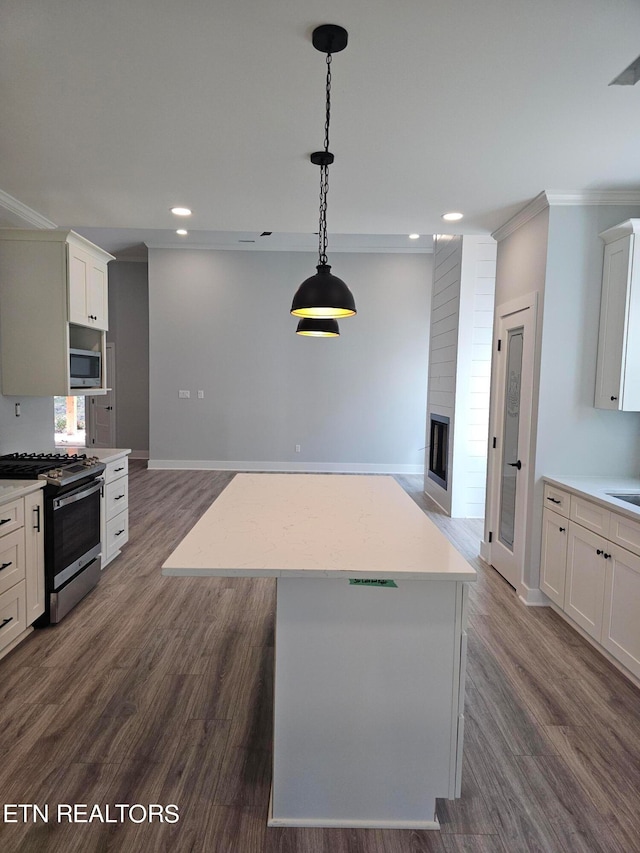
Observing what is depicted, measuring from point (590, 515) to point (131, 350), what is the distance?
25.4 feet

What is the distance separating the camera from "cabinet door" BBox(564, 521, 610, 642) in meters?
2.68

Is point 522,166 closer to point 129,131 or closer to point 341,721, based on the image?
point 129,131

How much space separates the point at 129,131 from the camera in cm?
252

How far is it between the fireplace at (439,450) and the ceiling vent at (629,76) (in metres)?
4.01

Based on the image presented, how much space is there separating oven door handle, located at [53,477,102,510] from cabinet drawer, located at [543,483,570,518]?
2.97m

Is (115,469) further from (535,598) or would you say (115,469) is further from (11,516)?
(535,598)

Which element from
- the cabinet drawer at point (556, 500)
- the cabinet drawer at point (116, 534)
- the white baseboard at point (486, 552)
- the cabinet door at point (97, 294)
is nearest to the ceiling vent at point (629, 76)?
the cabinet drawer at point (556, 500)

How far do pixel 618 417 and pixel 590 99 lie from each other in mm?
1911

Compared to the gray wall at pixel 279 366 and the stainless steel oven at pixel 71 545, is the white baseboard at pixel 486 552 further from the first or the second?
the gray wall at pixel 279 366

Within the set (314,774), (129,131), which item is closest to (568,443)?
(314,774)

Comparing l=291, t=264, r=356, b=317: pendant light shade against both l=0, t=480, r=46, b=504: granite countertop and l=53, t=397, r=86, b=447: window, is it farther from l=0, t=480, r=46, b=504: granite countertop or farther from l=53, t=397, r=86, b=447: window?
l=53, t=397, r=86, b=447: window

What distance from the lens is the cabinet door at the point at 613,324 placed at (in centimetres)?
298

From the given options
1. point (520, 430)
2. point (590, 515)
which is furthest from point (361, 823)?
point (520, 430)

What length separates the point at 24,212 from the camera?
12.3 ft
